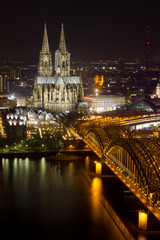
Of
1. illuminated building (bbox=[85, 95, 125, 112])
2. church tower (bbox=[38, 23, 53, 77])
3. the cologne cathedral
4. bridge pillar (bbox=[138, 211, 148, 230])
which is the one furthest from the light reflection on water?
illuminated building (bbox=[85, 95, 125, 112])

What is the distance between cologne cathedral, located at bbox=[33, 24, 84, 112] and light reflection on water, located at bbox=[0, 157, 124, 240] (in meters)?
9.04

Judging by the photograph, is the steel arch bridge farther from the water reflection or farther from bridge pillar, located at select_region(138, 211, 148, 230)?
the water reflection

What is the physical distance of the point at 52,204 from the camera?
30.5 ft

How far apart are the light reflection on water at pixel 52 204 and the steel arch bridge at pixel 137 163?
0.73 metres

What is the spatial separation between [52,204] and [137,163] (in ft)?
6.31

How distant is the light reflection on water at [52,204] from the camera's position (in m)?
8.07

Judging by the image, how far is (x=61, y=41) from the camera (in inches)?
864

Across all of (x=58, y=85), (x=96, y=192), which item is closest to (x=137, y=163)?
(x=96, y=192)

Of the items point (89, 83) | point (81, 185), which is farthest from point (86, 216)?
point (89, 83)

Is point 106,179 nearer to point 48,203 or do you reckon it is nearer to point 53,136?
point 48,203

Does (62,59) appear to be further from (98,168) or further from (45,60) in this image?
(98,168)

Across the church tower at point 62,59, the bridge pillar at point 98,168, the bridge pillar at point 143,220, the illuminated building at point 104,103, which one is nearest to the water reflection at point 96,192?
the bridge pillar at point 98,168

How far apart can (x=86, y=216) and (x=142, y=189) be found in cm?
130

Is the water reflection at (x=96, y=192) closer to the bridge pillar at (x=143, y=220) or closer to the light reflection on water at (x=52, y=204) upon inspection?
the light reflection on water at (x=52, y=204)
